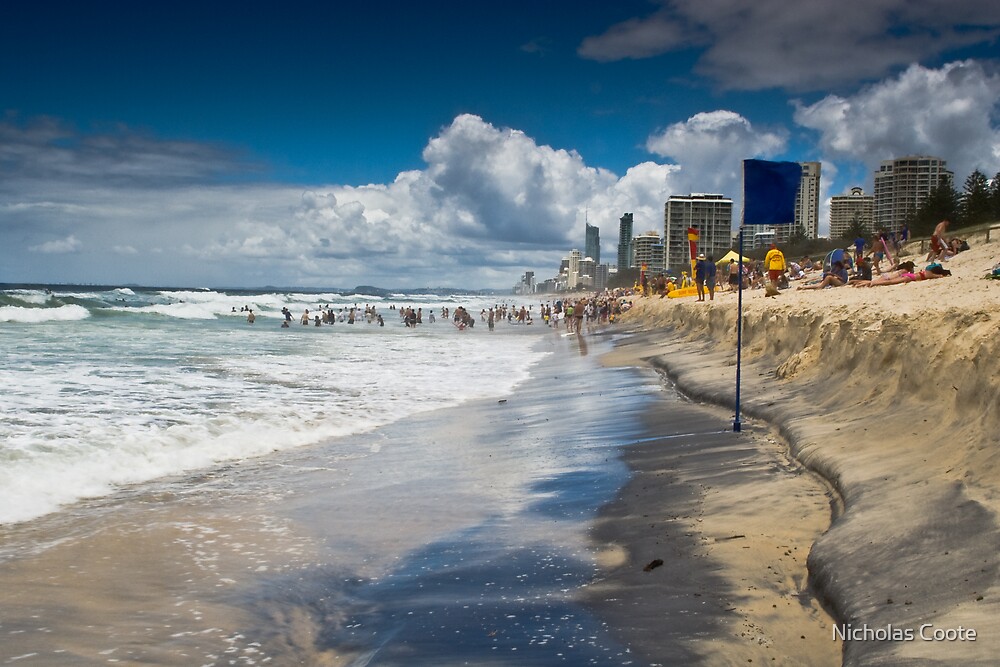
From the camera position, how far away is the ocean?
425cm

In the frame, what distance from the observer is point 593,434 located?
34.2 ft

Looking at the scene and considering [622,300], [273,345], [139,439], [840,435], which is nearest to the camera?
[840,435]

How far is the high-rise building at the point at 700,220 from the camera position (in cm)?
18575

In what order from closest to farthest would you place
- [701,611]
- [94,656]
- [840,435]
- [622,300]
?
[94,656] → [701,611] → [840,435] → [622,300]

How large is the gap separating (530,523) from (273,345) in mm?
25375

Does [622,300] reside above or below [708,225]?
below

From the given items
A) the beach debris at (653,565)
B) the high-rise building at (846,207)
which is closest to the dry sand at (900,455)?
the beach debris at (653,565)

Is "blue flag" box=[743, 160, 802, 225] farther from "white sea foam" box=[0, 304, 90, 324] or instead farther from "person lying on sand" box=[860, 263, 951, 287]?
"white sea foam" box=[0, 304, 90, 324]

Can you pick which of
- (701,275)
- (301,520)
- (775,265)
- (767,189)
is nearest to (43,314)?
(701,275)

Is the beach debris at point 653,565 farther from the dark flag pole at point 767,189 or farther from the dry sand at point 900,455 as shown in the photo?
the dark flag pole at point 767,189

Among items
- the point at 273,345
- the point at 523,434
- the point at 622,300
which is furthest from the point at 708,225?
the point at 523,434

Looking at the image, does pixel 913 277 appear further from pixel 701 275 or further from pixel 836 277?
pixel 701 275

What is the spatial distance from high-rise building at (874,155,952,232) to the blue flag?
510 ft

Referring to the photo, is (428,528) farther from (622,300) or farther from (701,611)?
(622,300)
